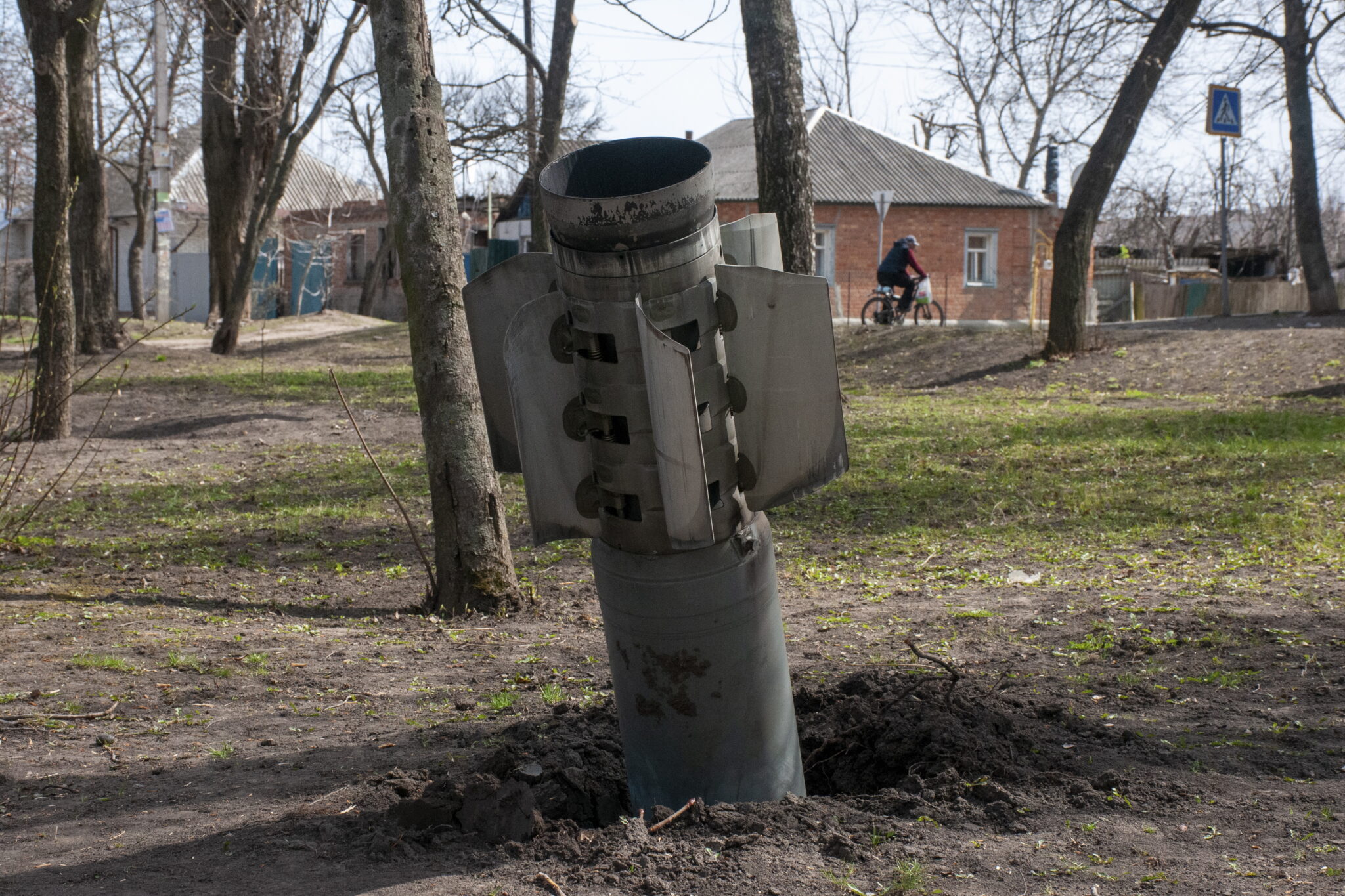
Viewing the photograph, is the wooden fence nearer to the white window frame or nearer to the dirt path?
the white window frame

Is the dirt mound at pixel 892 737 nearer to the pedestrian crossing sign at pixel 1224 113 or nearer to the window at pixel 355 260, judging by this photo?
the pedestrian crossing sign at pixel 1224 113

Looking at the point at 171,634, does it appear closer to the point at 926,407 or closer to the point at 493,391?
the point at 493,391

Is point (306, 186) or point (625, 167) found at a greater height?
point (306, 186)

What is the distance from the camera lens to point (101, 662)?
13.8ft

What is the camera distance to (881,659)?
430cm

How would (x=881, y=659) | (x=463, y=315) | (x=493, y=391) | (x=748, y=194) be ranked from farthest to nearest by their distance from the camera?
1. (x=748, y=194)
2. (x=463, y=315)
3. (x=881, y=659)
4. (x=493, y=391)

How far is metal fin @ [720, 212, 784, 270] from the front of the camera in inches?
113

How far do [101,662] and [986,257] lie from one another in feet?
112

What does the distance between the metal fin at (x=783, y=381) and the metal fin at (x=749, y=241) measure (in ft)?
0.61

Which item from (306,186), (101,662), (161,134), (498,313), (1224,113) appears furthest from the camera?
(306,186)

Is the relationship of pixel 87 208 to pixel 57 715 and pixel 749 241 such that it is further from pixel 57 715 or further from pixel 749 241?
pixel 749 241

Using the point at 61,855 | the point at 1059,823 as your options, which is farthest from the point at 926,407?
the point at 61,855

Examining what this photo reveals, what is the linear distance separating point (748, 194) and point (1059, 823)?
30.3 meters

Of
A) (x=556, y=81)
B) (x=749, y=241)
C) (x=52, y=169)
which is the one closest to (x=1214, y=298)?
(x=556, y=81)
